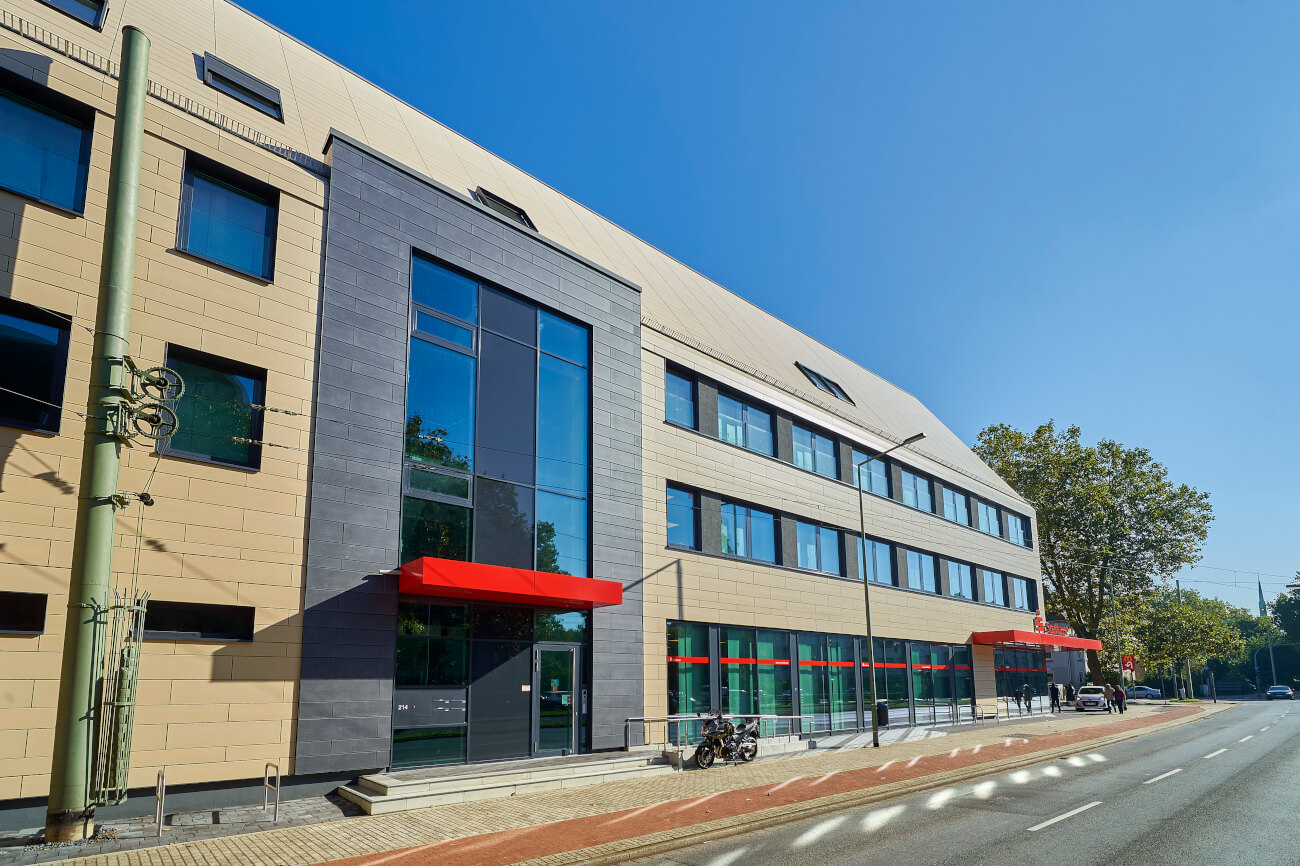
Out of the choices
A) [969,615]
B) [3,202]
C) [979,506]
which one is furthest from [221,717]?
[979,506]

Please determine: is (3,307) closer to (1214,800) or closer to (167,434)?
(167,434)

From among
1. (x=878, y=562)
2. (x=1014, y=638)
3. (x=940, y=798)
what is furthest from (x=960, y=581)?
(x=940, y=798)

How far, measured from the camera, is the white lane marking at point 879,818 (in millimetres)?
12495

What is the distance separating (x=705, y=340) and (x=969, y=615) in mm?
20679

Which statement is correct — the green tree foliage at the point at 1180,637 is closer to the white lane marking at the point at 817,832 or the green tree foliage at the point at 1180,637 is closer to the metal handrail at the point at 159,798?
the white lane marking at the point at 817,832

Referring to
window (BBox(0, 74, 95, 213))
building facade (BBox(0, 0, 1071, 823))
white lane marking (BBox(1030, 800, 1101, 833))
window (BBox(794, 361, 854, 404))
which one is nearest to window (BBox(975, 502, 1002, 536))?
window (BBox(794, 361, 854, 404))

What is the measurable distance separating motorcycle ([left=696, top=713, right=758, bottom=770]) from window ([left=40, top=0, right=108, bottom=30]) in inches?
752

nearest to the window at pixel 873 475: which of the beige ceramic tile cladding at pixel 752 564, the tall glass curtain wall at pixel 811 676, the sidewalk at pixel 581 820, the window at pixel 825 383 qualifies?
the beige ceramic tile cladding at pixel 752 564

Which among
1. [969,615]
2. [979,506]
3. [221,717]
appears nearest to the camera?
[221,717]

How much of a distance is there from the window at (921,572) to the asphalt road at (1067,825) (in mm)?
14992

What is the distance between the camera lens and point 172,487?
516 inches

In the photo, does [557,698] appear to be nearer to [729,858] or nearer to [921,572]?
[729,858]

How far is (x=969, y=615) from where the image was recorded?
3822cm

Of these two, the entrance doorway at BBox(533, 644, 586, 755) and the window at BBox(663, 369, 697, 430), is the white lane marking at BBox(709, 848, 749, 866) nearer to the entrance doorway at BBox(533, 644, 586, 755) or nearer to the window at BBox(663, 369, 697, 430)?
the entrance doorway at BBox(533, 644, 586, 755)
